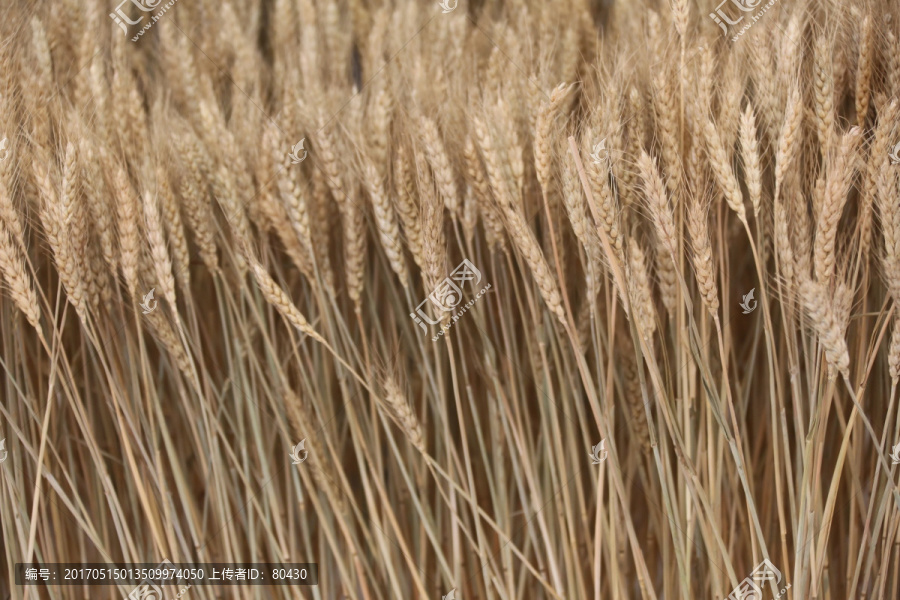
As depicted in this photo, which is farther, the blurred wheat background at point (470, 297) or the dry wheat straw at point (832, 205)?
the blurred wheat background at point (470, 297)

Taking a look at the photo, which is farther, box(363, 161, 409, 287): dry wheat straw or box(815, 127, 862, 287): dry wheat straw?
box(363, 161, 409, 287): dry wheat straw

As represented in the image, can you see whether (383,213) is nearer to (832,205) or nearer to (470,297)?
(470,297)

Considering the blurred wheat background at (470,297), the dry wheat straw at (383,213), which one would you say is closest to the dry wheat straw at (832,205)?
the blurred wheat background at (470,297)

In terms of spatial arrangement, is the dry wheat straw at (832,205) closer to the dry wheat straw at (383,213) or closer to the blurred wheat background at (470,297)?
the blurred wheat background at (470,297)

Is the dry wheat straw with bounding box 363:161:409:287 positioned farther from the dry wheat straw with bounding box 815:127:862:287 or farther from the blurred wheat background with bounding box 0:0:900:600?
the dry wheat straw with bounding box 815:127:862:287

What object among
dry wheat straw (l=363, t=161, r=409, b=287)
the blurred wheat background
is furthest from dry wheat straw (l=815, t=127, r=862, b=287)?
dry wheat straw (l=363, t=161, r=409, b=287)

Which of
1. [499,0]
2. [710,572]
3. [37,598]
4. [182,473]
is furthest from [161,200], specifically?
[710,572]

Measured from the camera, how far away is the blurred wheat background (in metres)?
0.97

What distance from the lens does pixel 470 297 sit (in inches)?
44.5

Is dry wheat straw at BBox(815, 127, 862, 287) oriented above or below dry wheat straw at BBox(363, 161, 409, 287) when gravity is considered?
below

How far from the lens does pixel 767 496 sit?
1.18m

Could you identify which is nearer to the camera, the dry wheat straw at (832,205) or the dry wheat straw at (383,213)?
the dry wheat straw at (832,205)

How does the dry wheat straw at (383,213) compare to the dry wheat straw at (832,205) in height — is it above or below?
above

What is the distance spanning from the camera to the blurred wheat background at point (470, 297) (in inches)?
38.2
